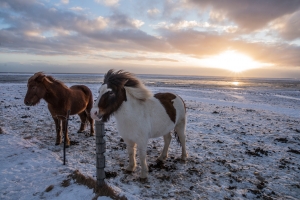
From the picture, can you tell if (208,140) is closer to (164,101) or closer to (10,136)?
(164,101)

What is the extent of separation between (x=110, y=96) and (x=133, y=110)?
70 centimetres

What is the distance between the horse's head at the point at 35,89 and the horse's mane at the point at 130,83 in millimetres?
2913

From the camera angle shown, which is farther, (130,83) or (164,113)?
(164,113)

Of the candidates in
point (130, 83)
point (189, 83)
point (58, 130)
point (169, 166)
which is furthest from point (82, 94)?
point (189, 83)

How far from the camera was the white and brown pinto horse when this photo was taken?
3.93 meters

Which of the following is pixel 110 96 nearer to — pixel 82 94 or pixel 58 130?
pixel 58 130

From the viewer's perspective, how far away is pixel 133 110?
435 centimetres

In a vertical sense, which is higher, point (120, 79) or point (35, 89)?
point (120, 79)

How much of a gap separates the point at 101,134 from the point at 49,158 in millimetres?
2652

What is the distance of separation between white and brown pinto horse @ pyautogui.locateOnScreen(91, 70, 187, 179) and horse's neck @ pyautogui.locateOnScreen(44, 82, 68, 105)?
113 inches

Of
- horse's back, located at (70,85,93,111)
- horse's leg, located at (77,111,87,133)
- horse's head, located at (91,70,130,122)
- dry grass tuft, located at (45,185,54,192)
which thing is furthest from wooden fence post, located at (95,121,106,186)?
horse's leg, located at (77,111,87,133)

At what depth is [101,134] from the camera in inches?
151

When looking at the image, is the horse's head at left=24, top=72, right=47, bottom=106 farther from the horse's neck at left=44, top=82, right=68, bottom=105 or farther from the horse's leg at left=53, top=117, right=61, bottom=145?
the horse's leg at left=53, top=117, right=61, bottom=145

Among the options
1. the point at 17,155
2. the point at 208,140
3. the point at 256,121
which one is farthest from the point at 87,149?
the point at 256,121
